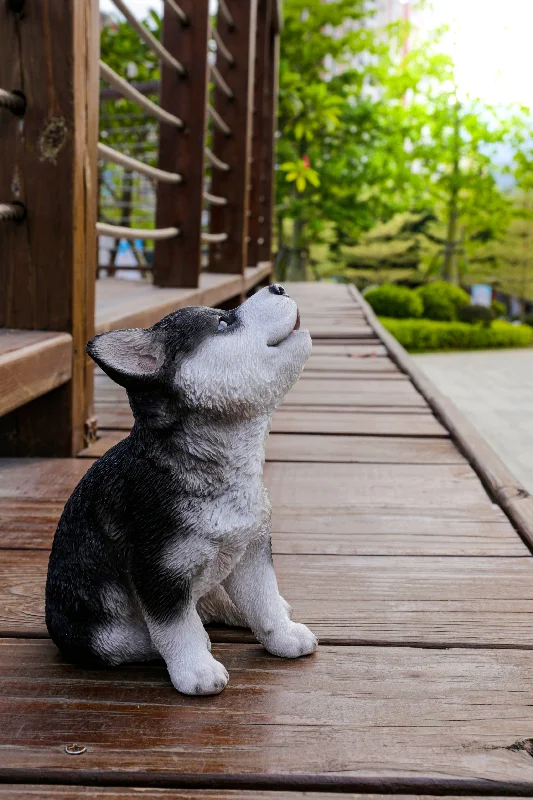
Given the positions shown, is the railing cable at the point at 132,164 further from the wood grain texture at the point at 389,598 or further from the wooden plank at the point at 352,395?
the wood grain texture at the point at 389,598

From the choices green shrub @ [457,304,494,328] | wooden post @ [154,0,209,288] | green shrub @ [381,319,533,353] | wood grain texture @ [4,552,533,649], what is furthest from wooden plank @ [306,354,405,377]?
green shrub @ [457,304,494,328]

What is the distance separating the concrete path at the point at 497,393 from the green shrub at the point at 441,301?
1.59 m

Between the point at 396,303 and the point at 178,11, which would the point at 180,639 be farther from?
the point at 396,303

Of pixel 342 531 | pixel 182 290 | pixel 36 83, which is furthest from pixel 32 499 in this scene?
pixel 182 290

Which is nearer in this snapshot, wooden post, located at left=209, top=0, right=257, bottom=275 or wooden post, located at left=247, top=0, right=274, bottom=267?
wooden post, located at left=209, top=0, right=257, bottom=275

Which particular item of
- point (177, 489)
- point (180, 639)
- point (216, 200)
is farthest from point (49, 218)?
point (216, 200)

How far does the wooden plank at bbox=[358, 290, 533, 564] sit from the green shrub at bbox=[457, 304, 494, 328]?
13.6m

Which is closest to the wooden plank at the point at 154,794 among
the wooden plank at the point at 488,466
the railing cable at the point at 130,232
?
the wooden plank at the point at 488,466

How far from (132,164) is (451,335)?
543 inches

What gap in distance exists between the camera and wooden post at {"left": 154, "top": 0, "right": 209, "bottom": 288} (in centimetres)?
328

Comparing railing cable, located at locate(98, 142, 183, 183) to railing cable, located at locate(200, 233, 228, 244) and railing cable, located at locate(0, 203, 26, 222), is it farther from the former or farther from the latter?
railing cable, located at locate(200, 233, 228, 244)

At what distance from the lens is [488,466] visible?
206 cm

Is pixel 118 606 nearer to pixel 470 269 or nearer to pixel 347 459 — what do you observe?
pixel 347 459

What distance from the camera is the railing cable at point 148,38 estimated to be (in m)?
2.48
